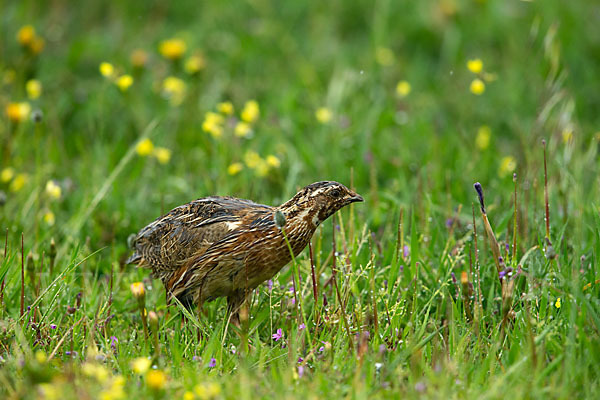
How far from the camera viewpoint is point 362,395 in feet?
11.4

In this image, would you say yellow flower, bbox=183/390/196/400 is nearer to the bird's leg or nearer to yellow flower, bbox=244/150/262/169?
the bird's leg

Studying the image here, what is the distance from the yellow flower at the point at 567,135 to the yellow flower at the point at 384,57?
2321mm

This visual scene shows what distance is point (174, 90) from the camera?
25.6 ft

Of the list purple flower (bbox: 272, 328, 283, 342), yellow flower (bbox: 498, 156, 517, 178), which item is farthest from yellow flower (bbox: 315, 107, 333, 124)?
purple flower (bbox: 272, 328, 283, 342)

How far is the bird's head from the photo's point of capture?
14.9 feet

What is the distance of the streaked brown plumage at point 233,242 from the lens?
447 centimetres

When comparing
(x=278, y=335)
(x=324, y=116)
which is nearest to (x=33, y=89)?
(x=324, y=116)

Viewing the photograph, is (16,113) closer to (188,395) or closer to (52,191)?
(52,191)

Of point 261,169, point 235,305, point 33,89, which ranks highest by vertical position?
point 33,89

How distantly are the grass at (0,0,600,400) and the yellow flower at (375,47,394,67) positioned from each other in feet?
0.08

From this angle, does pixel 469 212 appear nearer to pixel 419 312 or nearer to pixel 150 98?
pixel 419 312

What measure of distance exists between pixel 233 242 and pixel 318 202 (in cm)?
51

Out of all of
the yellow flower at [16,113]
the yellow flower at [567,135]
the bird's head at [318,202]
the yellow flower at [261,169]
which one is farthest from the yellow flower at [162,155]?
the yellow flower at [567,135]

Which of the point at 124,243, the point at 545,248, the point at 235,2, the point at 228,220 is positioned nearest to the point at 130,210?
the point at 124,243
